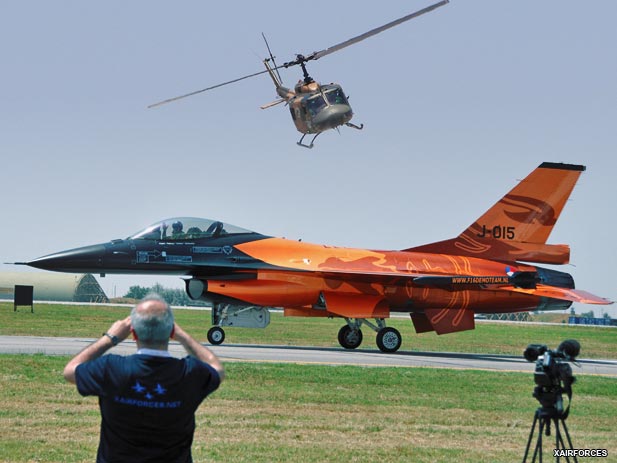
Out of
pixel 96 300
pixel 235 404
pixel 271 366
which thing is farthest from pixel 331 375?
pixel 96 300

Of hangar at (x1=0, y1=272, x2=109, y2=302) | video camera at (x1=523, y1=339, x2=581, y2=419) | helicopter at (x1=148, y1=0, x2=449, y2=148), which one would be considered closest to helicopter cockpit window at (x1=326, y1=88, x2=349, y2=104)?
helicopter at (x1=148, y1=0, x2=449, y2=148)

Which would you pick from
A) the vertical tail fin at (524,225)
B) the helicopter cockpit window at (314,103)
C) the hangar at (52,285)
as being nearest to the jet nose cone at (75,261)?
the helicopter cockpit window at (314,103)

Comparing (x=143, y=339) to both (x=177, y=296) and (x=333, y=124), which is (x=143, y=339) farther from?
(x=177, y=296)

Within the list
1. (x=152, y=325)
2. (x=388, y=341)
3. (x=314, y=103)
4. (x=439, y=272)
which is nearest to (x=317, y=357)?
(x=388, y=341)

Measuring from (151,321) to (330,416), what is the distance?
23.1 feet

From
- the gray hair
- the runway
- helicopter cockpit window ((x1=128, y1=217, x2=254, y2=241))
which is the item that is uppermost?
helicopter cockpit window ((x1=128, y1=217, x2=254, y2=241))

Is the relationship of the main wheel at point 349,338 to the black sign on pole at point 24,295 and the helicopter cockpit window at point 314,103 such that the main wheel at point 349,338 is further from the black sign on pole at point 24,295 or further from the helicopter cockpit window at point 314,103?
the black sign on pole at point 24,295

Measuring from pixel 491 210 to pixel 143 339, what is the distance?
2387 centimetres

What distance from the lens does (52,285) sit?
325ft

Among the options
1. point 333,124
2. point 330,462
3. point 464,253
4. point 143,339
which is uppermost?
point 333,124

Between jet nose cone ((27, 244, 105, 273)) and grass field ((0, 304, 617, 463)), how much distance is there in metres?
7.02

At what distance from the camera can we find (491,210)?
2823 centimetres

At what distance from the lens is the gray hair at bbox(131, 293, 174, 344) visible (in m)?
5.20

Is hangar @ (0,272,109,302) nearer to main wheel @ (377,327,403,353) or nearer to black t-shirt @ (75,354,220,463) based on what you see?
main wheel @ (377,327,403,353)
